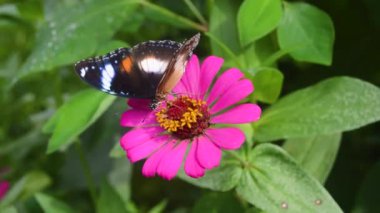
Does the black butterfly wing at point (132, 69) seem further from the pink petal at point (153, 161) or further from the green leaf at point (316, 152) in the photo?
the green leaf at point (316, 152)

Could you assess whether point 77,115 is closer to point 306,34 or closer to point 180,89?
point 180,89

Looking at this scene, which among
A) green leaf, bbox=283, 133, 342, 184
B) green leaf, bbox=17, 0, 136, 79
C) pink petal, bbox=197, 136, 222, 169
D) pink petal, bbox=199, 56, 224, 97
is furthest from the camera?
green leaf, bbox=17, 0, 136, 79

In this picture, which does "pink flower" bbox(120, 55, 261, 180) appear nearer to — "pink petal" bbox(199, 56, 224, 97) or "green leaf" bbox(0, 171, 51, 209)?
"pink petal" bbox(199, 56, 224, 97)

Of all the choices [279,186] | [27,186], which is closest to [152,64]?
[279,186]

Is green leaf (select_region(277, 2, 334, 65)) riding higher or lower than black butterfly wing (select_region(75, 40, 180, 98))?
lower

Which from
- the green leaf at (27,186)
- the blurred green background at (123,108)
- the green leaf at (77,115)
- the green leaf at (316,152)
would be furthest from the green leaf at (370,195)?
the green leaf at (27,186)

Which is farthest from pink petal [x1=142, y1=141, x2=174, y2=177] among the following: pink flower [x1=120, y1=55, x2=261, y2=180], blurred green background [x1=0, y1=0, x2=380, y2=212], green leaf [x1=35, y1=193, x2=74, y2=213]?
green leaf [x1=35, y1=193, x2=74, y2=213]
